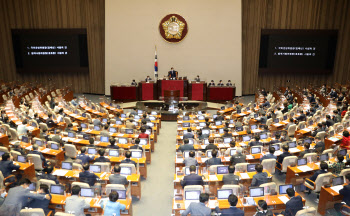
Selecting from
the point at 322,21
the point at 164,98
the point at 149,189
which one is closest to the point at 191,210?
the point at 149,189

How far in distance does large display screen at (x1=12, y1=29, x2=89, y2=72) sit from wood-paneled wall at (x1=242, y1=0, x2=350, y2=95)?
39.7 feet

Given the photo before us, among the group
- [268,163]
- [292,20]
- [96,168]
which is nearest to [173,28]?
[292,20]

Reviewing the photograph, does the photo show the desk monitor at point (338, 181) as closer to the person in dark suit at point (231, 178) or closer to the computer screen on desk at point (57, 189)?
the person in dark suit at point (231, 178)

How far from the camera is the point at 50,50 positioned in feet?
74.8

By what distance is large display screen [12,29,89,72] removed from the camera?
74.0ft

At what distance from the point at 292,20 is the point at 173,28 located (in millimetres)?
8804

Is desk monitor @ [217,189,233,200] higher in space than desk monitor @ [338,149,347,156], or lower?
lower

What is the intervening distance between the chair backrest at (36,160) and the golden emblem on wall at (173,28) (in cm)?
1503

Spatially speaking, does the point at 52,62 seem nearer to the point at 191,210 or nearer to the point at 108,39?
the point at 108,39

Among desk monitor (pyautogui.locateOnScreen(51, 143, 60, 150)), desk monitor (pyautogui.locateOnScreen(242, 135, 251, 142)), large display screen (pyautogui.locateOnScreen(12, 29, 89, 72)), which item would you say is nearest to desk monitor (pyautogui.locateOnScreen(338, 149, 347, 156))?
desk monitor (pyautogui.locateOnScreen(242, 135, 251, 142))

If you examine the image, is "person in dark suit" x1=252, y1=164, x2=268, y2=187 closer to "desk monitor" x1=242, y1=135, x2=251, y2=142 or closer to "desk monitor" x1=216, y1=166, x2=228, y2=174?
"desk monitor" x1=216, y1=166, x2=228, y2=174

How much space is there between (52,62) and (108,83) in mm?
4551

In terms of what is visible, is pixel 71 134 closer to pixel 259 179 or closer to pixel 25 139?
pixel 25 139

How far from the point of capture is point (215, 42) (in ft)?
72.4
